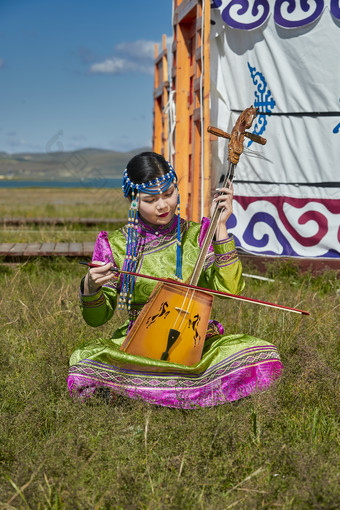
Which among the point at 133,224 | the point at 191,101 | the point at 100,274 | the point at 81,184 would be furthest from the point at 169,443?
the point at 81,184

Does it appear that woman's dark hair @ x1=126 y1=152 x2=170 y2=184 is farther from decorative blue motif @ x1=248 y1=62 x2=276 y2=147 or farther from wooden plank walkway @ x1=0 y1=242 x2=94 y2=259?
wooden plank walkway @ x1=0 y1=242 x2=94 y2=259

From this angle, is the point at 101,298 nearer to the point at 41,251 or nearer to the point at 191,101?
the point at 41,251

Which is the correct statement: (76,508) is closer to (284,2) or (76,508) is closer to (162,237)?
(162,237)

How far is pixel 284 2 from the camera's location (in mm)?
5480

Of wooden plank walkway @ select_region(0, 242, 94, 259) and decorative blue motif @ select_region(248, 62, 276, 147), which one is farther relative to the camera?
wooden plank walkway @ select_region(0, 242, 94, 259)

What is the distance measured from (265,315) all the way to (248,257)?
183 centimetres

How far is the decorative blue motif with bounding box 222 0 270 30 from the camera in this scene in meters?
5.56

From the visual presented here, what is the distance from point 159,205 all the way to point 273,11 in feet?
11.2

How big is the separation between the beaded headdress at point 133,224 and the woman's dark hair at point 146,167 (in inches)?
0.7

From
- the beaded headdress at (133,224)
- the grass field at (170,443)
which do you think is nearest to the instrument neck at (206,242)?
the beaded headdress at (133,224)

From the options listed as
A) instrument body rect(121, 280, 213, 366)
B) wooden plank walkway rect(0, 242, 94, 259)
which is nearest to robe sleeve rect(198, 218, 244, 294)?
instrument body rect(121, 280, 213, 366)

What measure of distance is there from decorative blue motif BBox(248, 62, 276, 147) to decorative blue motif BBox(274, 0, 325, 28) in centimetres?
48

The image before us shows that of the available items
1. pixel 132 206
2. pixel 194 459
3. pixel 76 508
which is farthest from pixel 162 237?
pixel 76 508

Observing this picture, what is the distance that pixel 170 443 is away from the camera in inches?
98.1
